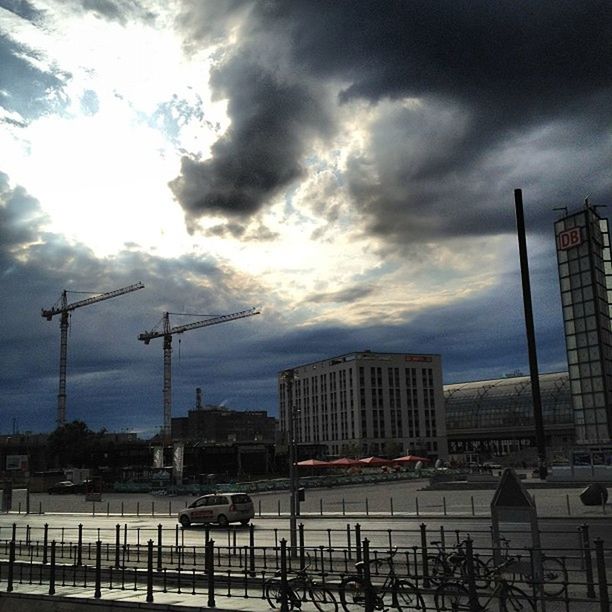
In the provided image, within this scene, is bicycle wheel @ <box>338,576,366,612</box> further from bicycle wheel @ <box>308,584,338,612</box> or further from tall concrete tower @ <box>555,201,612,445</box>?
tall concrete tower @ <box>555,201,612,445</box>

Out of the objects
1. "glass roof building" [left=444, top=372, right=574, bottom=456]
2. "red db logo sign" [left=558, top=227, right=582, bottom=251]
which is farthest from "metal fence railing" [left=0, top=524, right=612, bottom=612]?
"glass roof building" [left=444, top=372, right=574, bottom=456]

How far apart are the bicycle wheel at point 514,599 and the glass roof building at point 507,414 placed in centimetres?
15188

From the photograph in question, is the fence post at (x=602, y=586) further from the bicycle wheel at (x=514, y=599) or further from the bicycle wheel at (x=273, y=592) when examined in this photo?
the bicycle wheel at (x=273, y=592)

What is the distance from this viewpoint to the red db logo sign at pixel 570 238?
267 ft

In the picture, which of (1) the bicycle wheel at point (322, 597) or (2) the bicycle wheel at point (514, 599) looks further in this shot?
(1) the bicycle wheel at point (322, 597)

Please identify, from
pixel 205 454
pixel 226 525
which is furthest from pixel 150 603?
pixel 205 454

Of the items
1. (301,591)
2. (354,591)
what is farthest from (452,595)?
(301,591)

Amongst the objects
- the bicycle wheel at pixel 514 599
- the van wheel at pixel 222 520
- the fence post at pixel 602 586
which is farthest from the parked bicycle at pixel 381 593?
the van wheel at pixel 222 520

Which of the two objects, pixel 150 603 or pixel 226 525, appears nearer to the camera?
pixel 150 603

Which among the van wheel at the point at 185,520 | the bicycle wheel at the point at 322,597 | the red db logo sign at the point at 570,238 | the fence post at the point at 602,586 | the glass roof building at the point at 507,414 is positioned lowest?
the van wheel at the point at 185,520

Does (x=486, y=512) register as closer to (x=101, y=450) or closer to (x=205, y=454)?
(x=205, y=454)

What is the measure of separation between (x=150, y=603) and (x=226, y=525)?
23.5m

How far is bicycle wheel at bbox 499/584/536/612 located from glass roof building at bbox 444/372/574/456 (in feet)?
498

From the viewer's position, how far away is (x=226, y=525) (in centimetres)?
3734
